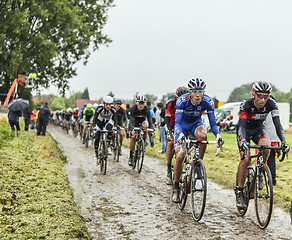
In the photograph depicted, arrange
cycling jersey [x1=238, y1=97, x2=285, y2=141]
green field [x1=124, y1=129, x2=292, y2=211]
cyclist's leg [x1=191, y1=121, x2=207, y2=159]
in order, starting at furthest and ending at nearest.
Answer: green field [x1=124, y1=129, x2=292, y2=211]
cyclist's leg [x1=191, y1=121, x2=207, y2=159]
cycling jersey [x1=238, y1=97, x2=285, y2=141]

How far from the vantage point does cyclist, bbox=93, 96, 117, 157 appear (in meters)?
10.9

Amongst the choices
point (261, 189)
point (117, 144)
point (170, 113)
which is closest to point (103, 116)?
point (117, 144)

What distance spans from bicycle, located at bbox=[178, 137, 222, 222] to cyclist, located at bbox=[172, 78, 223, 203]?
0.19m

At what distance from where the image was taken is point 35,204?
19.1 feet

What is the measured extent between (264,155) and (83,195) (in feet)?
11.7

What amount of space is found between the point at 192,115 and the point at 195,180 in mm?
1265

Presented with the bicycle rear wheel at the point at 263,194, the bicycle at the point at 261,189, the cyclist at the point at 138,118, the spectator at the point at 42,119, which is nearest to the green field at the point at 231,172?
the bicycle at the point at 261,189

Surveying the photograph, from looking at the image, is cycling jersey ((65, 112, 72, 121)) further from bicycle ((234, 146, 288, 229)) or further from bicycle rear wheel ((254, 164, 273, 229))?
bicycle rear wheel ((254, 164, 273, 229))

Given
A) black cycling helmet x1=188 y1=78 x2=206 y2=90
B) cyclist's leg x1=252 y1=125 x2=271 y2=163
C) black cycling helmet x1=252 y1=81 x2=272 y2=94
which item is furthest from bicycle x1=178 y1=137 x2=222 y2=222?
black cycling helmet x1=252 y1=81 x2=272 y2=94

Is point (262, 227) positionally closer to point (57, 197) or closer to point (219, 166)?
point (57, 197)

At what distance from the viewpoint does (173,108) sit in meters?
8.48

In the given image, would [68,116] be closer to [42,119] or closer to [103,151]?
[42,119]

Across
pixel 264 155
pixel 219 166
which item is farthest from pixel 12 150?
pixel 264 155

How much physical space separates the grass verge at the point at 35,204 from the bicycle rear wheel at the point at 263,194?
2442mm
